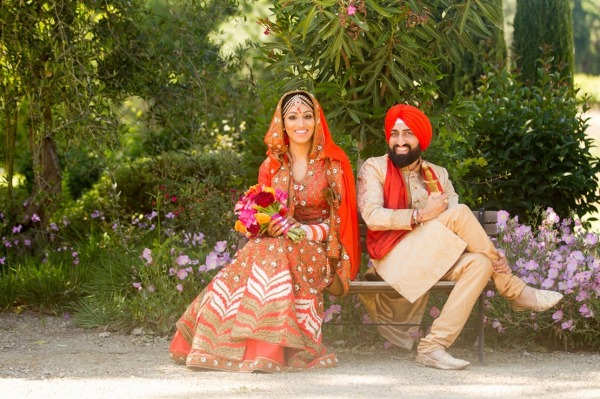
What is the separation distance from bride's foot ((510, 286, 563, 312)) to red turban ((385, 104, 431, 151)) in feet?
3.20

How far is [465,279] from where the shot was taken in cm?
421

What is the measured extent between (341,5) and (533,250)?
74.6 inches

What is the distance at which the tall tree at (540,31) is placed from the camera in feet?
31.1

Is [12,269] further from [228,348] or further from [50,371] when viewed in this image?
[228,348]

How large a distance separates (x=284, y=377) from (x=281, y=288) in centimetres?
46

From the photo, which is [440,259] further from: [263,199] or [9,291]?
[9,291]

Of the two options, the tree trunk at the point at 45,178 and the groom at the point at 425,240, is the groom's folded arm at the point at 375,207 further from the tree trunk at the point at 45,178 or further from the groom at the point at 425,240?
the tree trunk at the point at 45,178

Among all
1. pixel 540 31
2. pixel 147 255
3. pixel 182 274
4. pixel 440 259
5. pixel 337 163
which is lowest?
pixel 182 274

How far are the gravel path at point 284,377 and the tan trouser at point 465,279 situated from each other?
20 cm

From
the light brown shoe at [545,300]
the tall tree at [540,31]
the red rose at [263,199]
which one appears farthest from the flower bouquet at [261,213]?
the tall tree at [540,31]

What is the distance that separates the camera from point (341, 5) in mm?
4391

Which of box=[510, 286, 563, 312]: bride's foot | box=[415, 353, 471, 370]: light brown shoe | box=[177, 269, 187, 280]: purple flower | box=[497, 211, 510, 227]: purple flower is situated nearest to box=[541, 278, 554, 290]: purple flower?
box=[510, 286, 563, 312]: bride's foot

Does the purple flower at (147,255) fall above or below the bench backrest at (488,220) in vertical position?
below

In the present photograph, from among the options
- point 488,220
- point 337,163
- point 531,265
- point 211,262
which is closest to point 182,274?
point 211,262
